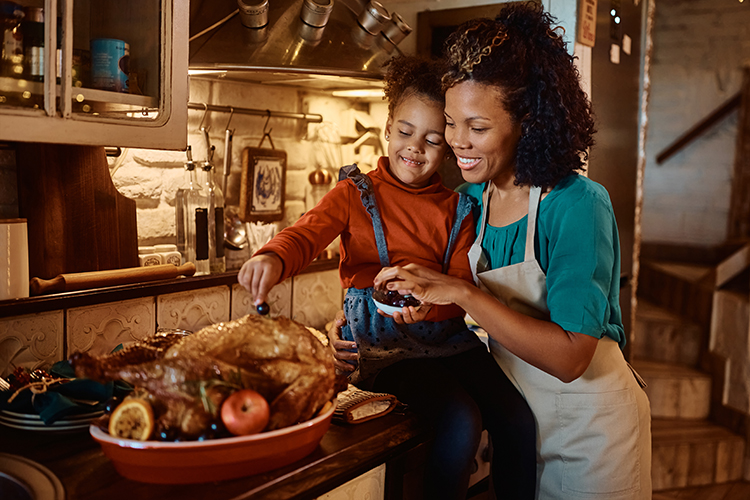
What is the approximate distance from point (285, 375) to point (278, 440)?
107 mm

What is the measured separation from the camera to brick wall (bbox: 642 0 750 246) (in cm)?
500

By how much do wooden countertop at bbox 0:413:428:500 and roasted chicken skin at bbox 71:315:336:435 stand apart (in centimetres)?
Answer: 9

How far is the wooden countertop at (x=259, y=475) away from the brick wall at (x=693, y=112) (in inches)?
185

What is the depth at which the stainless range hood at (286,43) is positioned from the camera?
5.46 feet

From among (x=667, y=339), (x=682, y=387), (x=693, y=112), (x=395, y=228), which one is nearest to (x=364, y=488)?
(x=395, y=228)

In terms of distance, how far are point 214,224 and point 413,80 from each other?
2.49ft

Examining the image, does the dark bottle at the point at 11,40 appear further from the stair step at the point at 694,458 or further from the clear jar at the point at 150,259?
the stair step at the point at 694,458

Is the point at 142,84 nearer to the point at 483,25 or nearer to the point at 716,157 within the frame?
the point at 483,25

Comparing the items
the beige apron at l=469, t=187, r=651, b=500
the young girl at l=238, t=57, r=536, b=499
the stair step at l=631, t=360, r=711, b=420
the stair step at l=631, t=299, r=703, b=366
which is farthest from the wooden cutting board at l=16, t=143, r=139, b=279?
the stair step at l=631, t=299, r=703, b=366

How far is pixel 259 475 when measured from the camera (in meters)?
1.06

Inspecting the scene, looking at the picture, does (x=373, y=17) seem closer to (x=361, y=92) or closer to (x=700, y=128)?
(x=361, y=92)

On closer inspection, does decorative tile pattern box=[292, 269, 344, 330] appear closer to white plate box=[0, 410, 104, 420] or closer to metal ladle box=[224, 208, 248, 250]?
metal ladle box=[224, 208, 248, 250]

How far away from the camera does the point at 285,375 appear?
109 centimetres

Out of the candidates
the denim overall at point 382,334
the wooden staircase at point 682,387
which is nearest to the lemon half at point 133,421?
the denim overall at point 382,334
